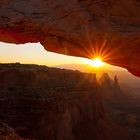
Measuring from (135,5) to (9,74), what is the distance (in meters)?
35.6

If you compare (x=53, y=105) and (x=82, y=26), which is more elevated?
(x=82, y=26)

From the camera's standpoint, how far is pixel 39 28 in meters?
9.92

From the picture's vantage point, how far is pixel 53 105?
110 ft

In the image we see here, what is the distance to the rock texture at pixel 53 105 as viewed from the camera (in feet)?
102

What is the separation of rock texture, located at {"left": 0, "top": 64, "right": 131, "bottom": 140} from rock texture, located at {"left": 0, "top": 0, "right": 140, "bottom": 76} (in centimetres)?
1802

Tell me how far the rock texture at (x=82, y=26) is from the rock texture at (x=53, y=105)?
709 inches

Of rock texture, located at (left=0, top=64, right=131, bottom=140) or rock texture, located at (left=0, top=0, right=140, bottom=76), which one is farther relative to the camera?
rock texture, located at (left=0, top=64, right=131, bottom=140)

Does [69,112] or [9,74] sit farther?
[9,74]

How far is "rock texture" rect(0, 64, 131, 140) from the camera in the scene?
3100cm

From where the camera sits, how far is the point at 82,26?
9.18m

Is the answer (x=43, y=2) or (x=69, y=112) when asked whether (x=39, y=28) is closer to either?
(x=43, y=2)

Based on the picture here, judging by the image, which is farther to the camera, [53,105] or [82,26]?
[53,105]

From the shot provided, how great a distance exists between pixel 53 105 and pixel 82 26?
24902mm

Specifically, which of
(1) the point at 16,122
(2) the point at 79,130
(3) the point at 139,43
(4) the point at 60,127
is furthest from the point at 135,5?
(2) the point at 79,130
